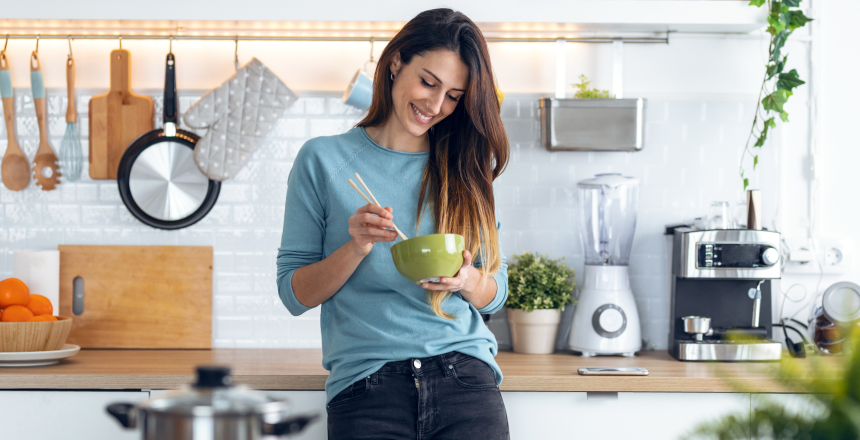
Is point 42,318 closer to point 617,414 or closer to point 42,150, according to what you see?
point 42,150

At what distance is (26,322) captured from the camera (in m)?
1.75

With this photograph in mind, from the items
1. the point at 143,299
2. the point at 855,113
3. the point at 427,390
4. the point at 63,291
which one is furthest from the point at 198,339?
the point at 855,113

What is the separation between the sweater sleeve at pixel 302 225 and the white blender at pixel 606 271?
960mm

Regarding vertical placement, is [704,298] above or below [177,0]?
below

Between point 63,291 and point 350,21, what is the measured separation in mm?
1236

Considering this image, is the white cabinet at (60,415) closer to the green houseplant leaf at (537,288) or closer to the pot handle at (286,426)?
the green houseplant leaf at (537,288)

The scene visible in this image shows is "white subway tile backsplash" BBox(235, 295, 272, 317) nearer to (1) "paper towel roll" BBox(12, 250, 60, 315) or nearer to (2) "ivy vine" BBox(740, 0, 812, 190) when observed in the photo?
(1) "paper towel roll" BBox(12, 250, 60, 315)

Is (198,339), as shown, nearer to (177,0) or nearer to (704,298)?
(177,0)

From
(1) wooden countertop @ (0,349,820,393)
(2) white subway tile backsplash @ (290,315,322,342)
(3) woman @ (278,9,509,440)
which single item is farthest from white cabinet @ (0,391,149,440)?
(3) woman @ (278,9,509,440)

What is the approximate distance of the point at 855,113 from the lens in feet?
7.12

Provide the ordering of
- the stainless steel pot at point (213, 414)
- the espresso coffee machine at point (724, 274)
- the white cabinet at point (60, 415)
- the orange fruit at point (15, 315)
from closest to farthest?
the stainless steel pot at point (213, 414) → the white cabinet at point (60, 415) → the orange fruit at point (15, 315) → the espresso coffee machine at point (724, 274)

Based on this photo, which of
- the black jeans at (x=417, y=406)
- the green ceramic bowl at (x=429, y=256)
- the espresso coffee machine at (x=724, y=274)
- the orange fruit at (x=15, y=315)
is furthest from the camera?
the espresso coffee machine at (x=724, y=274)

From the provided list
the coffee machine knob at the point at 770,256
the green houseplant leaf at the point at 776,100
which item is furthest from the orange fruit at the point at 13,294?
the green houseplant leaf at the point at 776,100

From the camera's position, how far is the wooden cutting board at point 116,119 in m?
2.13
